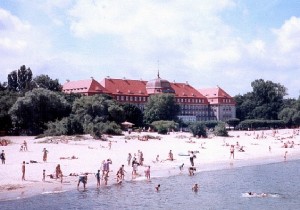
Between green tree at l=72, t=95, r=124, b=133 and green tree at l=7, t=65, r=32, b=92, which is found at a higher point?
green tree at l=7, t=65, r=32, b=92

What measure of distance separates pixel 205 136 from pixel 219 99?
5944 centimetres

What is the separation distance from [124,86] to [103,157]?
262ft

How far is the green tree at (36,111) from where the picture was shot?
69.8 meters

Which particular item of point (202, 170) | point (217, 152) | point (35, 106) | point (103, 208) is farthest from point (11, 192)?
point (35, 106)

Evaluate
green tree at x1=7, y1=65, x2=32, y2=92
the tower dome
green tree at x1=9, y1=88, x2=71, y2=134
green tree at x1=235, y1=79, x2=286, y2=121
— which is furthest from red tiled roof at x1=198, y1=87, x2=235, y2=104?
green tree at x1=9, y1=88, x2=71, y2=134

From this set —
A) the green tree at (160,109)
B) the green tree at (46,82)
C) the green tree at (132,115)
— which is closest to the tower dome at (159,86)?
the green tree at (160,109)

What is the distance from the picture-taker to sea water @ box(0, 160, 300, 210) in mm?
25781

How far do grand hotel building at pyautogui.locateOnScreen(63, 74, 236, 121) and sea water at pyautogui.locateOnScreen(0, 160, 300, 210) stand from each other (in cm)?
7848

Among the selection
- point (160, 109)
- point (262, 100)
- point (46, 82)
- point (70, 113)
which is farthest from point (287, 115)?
point (70, 113)

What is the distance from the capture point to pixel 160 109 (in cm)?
10194

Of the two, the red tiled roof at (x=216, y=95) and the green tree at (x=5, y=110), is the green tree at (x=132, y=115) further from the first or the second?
the red tiled roof at (x=216, y=95)

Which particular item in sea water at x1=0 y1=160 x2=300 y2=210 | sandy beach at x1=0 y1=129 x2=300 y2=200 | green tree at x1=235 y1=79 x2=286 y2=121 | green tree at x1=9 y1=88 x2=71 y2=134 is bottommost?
sea water at x1=0 y1=160 x2=300 y2=210

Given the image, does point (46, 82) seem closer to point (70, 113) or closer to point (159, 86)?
point (70, 113)

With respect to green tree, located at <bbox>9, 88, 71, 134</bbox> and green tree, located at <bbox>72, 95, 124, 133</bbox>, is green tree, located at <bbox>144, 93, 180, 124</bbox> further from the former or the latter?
green tree, located at <bbox>9, 88, 71, 134</bbox>
